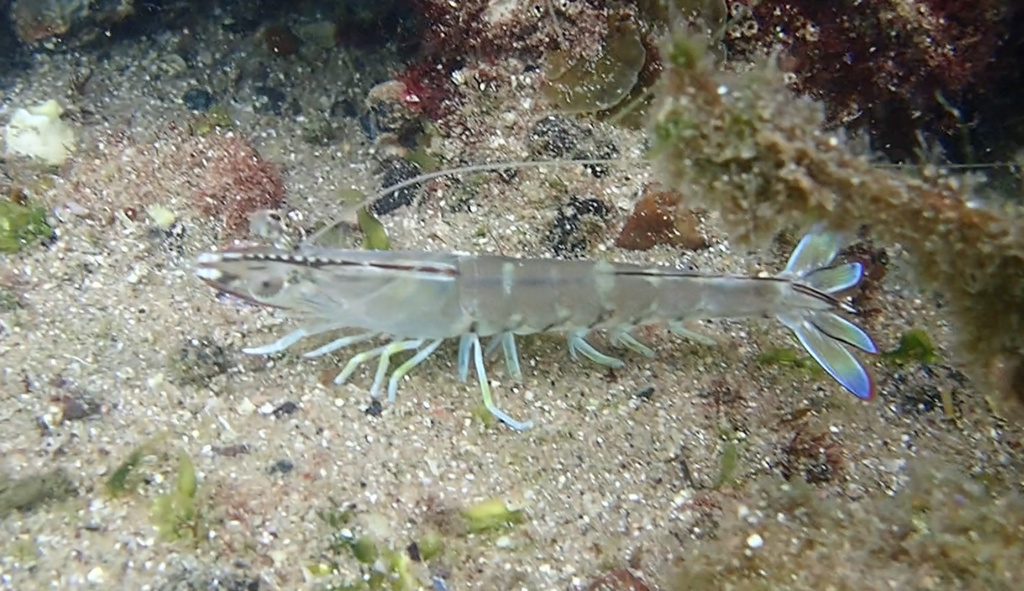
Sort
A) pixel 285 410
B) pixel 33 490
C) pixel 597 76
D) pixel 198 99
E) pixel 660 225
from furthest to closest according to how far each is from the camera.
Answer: pixel 198 99 < pixel 597 76 < pixel 660 225 < pixel 285 410 < pixel 33 490

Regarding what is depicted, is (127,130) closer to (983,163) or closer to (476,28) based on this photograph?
(476,28)

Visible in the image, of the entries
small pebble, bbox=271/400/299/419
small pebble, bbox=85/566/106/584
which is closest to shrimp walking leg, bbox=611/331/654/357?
small pebble, bbox=271/400/299/419

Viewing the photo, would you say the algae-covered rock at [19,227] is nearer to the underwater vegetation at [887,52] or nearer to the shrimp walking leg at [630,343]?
the shrimp walking leg at [630,343]

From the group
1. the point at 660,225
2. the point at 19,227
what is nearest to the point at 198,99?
the point at 19,227

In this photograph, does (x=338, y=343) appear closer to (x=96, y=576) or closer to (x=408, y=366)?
(x=408, y=366)

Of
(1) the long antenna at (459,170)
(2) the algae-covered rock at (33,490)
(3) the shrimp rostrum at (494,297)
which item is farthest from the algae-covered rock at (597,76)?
(2) the algae-covered rock at (33,490)

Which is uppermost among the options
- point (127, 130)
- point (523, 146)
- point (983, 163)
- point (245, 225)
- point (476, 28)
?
point (476, 28)

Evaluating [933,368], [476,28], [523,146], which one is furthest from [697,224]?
[476,28]

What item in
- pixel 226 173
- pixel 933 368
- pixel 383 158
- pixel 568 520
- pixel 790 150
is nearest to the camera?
pixel 790 150
